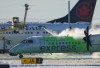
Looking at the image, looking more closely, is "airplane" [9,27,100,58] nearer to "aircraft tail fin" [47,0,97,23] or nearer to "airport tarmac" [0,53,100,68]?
"airport tarmac" [0,53,100,68]

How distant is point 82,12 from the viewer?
89562 mm

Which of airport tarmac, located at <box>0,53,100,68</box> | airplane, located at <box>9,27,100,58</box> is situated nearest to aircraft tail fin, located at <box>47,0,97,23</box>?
airport tarmac, located at <box>0,53,100,68</box>

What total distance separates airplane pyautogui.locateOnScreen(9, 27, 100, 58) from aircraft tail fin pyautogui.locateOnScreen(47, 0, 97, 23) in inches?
1252

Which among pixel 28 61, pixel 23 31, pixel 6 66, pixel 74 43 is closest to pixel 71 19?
pixel 23 31

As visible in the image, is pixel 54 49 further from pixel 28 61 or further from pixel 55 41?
pixel 28 61

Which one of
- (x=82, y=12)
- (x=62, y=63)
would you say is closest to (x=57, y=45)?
(x=62, y=63)

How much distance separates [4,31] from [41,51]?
864 inches

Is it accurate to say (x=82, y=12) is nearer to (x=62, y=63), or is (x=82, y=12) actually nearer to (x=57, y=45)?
(x=57, y=45)

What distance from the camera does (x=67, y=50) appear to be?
5662 centimetres

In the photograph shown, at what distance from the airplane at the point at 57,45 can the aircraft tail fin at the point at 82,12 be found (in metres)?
31.8

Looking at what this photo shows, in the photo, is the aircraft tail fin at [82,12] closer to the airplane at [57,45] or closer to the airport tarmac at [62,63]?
the airport tarmac at [62,63]

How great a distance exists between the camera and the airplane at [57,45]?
55.9 metres

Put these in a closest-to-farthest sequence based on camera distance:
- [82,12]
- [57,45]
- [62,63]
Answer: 1. [62,63]
2. [57,45]
3. [82,12]

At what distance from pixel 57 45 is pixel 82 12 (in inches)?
1342
